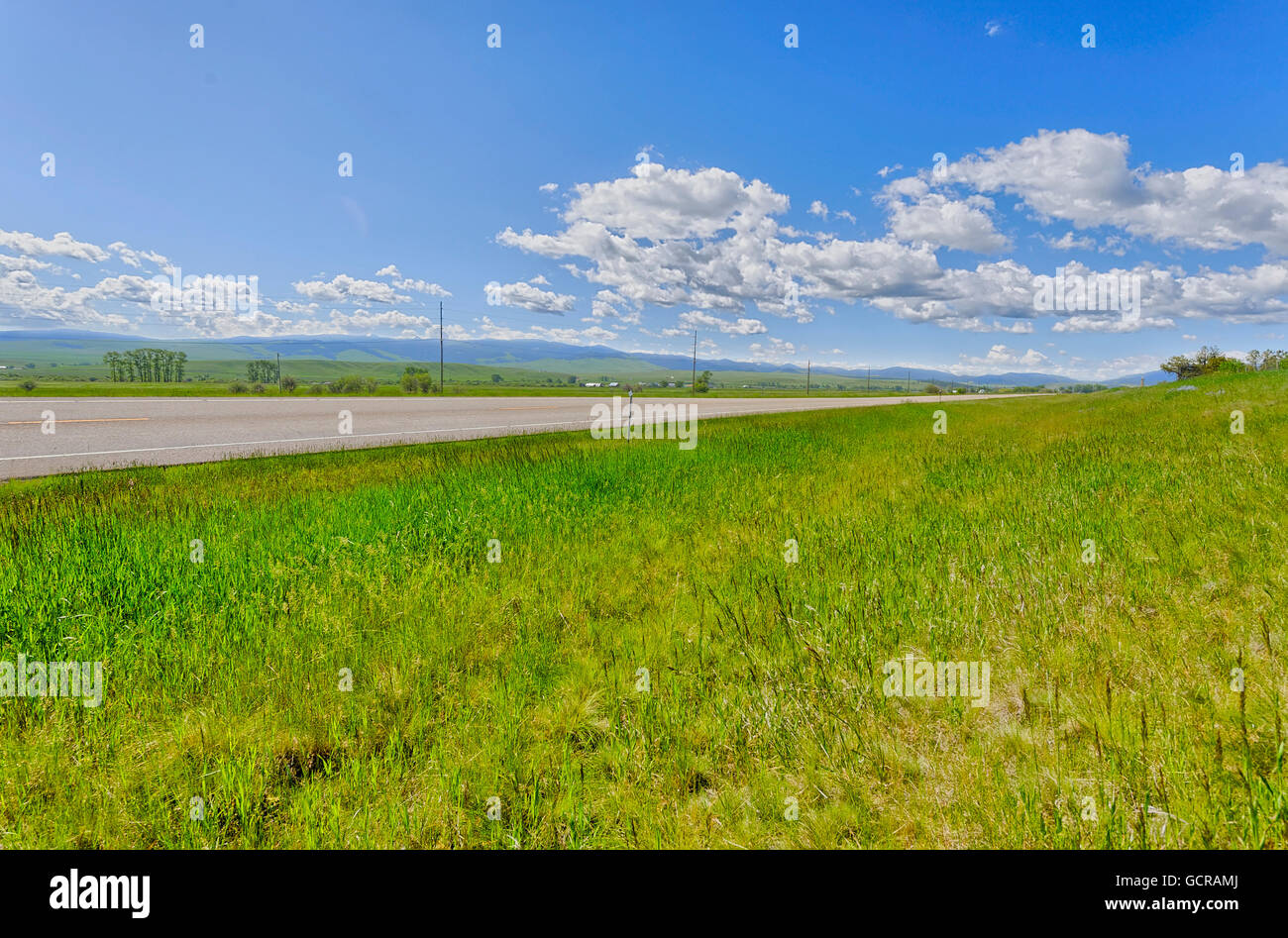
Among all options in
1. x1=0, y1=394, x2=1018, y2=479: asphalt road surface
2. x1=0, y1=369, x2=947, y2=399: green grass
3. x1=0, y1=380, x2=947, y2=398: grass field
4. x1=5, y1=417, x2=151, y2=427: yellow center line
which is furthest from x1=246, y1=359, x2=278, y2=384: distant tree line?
x1=5, y1=417, x2=151, y2=427: yellow center line

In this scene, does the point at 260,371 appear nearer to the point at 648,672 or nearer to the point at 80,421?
the point at 80,421

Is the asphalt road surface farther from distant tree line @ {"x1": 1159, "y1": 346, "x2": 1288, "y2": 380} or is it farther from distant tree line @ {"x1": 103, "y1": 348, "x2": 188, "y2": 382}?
distant tree line @ {"x1": 103, "y1": 348, "x2": 188, "y2": 382}

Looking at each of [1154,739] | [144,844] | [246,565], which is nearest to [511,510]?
[246,565]

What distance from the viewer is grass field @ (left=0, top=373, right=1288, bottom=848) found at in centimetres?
182

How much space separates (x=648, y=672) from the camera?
2850 millimetres

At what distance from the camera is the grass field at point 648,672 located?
5.97ft

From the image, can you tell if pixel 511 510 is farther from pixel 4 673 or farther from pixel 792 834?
pixel 792 834

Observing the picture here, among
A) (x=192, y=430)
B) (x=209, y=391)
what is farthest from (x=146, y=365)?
(x=192, y=430)

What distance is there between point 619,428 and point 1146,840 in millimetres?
14500

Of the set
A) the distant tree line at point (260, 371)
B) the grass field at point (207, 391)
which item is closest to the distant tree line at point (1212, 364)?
the grass field at point (207, 391)

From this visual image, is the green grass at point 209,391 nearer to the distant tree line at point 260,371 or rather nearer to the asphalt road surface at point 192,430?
the asphalt road surface at point 192,430

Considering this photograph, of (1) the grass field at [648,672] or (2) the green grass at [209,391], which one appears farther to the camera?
(2) the green grass at [209,391]

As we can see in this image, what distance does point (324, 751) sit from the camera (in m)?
2.32
